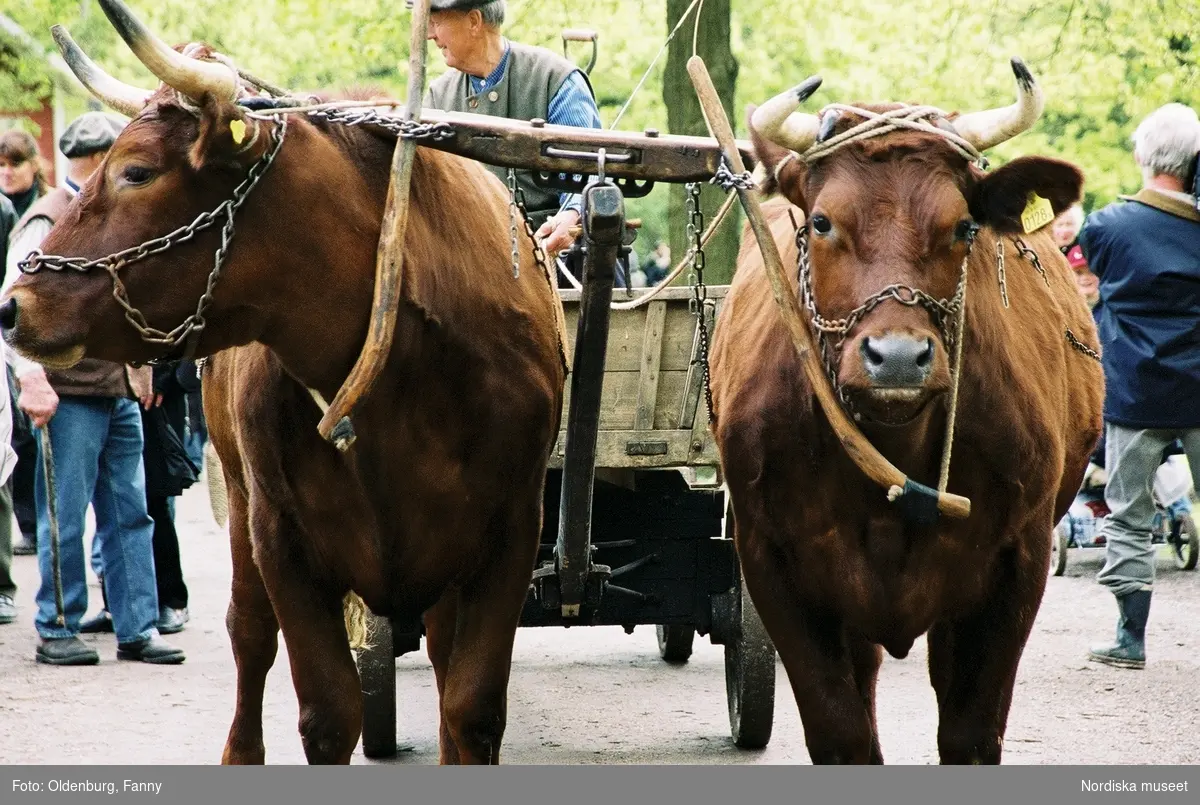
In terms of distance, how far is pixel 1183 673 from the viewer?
317 inches

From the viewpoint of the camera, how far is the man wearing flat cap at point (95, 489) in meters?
8.12

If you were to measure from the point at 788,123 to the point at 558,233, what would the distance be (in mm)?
1250

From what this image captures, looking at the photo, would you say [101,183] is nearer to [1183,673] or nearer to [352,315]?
[352,315]

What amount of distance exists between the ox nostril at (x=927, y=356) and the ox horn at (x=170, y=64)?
5.86 ft

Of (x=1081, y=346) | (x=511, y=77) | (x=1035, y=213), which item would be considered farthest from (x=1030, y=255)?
(x=511, y=77)

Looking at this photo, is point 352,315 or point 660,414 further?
point 660,414

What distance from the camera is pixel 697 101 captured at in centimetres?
1318

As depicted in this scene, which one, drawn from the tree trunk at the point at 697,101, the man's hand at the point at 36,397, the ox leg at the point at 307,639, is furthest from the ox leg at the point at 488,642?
the tree trunk at the point at 697,101

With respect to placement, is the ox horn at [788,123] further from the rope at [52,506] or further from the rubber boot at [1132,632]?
the rope at [52,506]

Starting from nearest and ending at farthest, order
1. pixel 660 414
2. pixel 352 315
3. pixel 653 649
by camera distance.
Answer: pixel 352 315
pixel 660 414
pixel 653 649

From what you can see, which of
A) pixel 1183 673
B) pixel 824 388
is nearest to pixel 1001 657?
pixel 824 388

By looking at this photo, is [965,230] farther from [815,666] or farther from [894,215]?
[815,666]

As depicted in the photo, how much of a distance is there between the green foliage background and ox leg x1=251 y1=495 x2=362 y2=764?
931 centimetres

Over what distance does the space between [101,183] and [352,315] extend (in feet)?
2.32
